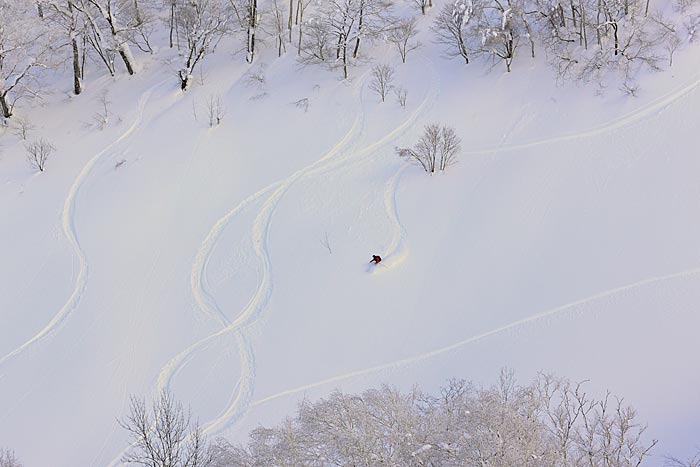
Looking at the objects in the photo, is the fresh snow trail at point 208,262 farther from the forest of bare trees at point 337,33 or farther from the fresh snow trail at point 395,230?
the forest of bare trees at point 337,33

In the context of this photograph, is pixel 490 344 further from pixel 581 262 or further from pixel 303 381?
pixel 303 381

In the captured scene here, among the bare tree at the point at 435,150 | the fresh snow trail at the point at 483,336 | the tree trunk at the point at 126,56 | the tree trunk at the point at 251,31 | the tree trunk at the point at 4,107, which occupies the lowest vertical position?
the fresh snow trail at the point at 483,336

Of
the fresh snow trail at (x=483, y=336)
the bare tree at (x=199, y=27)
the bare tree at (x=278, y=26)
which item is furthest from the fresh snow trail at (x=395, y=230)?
the bare tree at (x=199, y=27)

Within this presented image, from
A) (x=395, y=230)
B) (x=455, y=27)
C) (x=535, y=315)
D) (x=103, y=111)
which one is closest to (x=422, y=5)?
(x=455, y=27)

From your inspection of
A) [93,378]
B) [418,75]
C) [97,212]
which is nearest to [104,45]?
[97,212]

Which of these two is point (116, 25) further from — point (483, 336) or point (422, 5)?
point (483, 336)

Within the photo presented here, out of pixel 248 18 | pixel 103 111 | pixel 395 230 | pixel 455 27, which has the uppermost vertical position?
pixel 248 18
